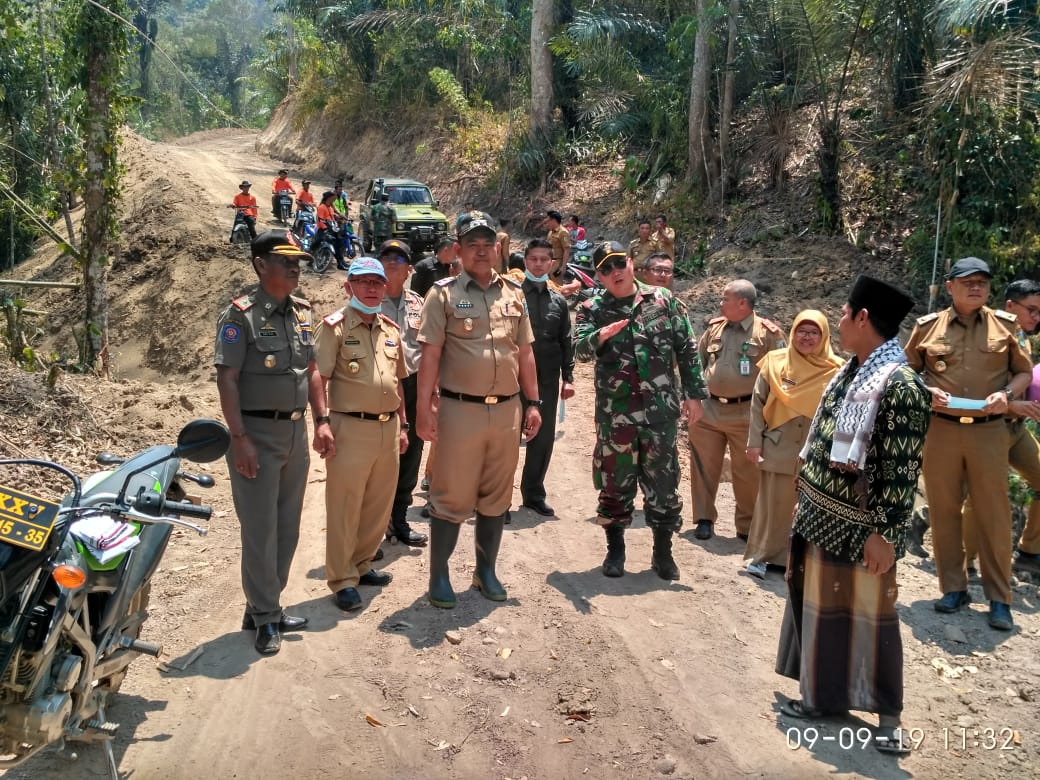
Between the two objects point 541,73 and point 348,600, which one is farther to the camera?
point 541,73

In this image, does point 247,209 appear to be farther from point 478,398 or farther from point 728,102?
point 478,398

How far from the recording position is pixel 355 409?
16.9 feet

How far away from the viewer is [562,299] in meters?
7.02

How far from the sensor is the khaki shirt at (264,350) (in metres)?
4.51

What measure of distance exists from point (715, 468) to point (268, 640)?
11.5ft

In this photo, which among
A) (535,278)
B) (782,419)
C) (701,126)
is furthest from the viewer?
(701,126)

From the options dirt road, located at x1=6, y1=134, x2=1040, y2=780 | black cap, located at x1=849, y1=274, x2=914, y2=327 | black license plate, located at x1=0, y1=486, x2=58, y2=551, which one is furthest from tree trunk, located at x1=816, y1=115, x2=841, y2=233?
black license plate, located at x1=0, y1=486, x2=58, y2=551

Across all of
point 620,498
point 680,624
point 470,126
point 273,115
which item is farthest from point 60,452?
point 273,115

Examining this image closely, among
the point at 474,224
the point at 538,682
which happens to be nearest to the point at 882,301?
the point at 474,224

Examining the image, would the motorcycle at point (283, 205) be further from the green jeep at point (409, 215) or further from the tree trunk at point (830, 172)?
the tree trunk at point (830, 172)

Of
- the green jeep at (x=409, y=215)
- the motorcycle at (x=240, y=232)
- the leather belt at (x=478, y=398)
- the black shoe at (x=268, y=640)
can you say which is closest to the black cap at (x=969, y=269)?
the leather belt at (x=478, y=398)

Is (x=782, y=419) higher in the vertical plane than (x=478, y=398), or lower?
lower

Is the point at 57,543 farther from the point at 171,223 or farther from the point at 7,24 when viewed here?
the point at 171,223

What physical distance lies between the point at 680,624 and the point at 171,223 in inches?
662
